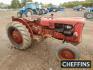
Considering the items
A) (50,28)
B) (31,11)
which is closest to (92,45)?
(50,28)

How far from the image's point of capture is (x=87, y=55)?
7570 mm

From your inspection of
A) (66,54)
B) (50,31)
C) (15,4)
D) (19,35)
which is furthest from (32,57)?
(15,4)

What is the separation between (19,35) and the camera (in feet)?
25.4

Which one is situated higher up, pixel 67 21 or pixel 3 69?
pixel 67 21

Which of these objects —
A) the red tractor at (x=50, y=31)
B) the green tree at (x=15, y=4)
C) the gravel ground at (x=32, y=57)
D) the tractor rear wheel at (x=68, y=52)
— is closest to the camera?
the gravel ground at (x=32, y=57)

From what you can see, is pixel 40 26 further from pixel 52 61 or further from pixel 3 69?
pixel 3 69

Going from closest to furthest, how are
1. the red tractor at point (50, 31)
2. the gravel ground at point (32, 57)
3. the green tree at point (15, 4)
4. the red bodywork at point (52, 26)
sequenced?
the gravel ground at point (32, 57) → the red tractor at point (50, 31) → the red bodywork at point (52, 26) → the green tree at point (15, 4)

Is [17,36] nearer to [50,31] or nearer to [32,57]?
[32,57]

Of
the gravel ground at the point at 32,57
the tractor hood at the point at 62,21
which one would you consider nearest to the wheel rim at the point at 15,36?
the gravel ground at the point at 32,57

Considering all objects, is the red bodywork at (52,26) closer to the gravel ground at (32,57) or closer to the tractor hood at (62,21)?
the tractor hood at (62,21)

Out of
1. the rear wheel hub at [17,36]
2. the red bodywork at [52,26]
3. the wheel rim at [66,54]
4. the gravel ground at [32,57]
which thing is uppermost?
the red bodywork at [52,26]

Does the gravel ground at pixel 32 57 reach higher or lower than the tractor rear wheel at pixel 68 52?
lower

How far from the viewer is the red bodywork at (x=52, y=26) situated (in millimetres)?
7066

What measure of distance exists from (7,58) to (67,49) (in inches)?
81.7
